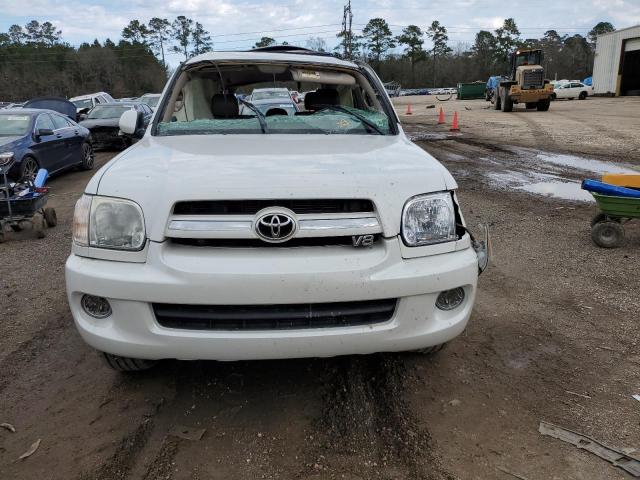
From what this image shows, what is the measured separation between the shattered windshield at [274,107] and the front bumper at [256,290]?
1.40 m

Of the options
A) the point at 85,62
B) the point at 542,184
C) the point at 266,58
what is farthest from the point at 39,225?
the point at 85,62

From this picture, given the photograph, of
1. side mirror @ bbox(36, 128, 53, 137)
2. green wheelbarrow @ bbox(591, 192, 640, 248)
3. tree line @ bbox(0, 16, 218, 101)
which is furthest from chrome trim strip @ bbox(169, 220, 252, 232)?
tree line @ bbox(0, 16, 218, 101)

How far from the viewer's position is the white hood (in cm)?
232

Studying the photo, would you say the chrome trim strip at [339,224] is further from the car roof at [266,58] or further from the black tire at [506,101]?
the black tire at [506,101]

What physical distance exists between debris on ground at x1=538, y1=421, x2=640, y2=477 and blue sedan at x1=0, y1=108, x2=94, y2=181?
333 inches

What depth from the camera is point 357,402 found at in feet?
8.87

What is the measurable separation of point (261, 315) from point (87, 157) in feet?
37.9

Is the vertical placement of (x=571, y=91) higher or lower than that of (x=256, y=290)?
higher

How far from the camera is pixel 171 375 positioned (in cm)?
301

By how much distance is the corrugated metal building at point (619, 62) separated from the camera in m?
39.1

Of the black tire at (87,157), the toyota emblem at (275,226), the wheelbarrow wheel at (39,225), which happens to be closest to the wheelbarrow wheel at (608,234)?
the toyota emblem at (275,226)

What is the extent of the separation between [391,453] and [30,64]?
312 ft

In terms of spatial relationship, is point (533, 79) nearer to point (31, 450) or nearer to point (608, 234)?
point (608, 234)

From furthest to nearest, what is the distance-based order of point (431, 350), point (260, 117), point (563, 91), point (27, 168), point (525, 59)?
point (563, 91) → point (525, 59) → point (27, 168) → point (260, 117) → point (431, 350)
